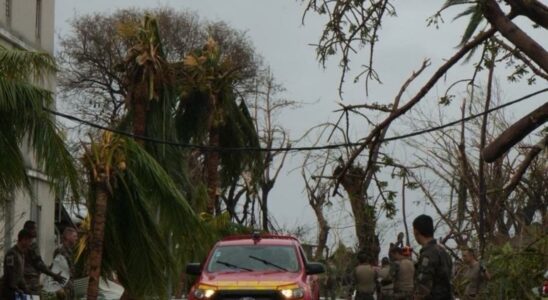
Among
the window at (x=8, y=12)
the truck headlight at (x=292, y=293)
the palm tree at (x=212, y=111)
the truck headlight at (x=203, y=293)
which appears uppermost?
the window at (x=8, y=12)

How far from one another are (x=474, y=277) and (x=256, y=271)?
15.5 feet

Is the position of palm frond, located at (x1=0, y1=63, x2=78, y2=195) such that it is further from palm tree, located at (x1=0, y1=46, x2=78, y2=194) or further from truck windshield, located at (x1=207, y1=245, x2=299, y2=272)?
truck windshield, located at (x1=207, y1=245, x2=299, y2=272)

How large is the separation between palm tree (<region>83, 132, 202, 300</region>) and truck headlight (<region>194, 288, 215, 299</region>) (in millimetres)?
5645

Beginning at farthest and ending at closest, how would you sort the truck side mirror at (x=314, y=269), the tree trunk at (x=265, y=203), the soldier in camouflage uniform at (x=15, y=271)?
the tree trunk at (x=265, y=203), the truck side mirror at (x=314, y=269), the soldier in camouflage uniform at (x=15, y=271)

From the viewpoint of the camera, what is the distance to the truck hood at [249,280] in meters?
19.6

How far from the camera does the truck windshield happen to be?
20438 millimetres

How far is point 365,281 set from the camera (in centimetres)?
2406

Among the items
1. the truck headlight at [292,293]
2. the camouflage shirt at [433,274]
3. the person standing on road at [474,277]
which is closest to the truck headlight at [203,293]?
the truck headlight at [292,293]

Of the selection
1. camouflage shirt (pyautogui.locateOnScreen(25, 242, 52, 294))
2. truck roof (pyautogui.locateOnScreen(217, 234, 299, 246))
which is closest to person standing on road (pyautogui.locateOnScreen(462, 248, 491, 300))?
truck roof (pyautogui.locateOnScreen(217, 234, 299, 246))

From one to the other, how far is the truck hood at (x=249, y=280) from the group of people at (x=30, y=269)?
2.31m

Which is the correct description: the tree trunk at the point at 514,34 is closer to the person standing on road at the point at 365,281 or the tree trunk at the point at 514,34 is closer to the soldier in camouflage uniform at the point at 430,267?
the soldier in camouflage uniform at the point at 430,267

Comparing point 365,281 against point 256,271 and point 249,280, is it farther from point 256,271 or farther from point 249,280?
point 249,280

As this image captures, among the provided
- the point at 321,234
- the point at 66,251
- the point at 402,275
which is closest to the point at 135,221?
the point at 66,251

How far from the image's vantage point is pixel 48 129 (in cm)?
1800
